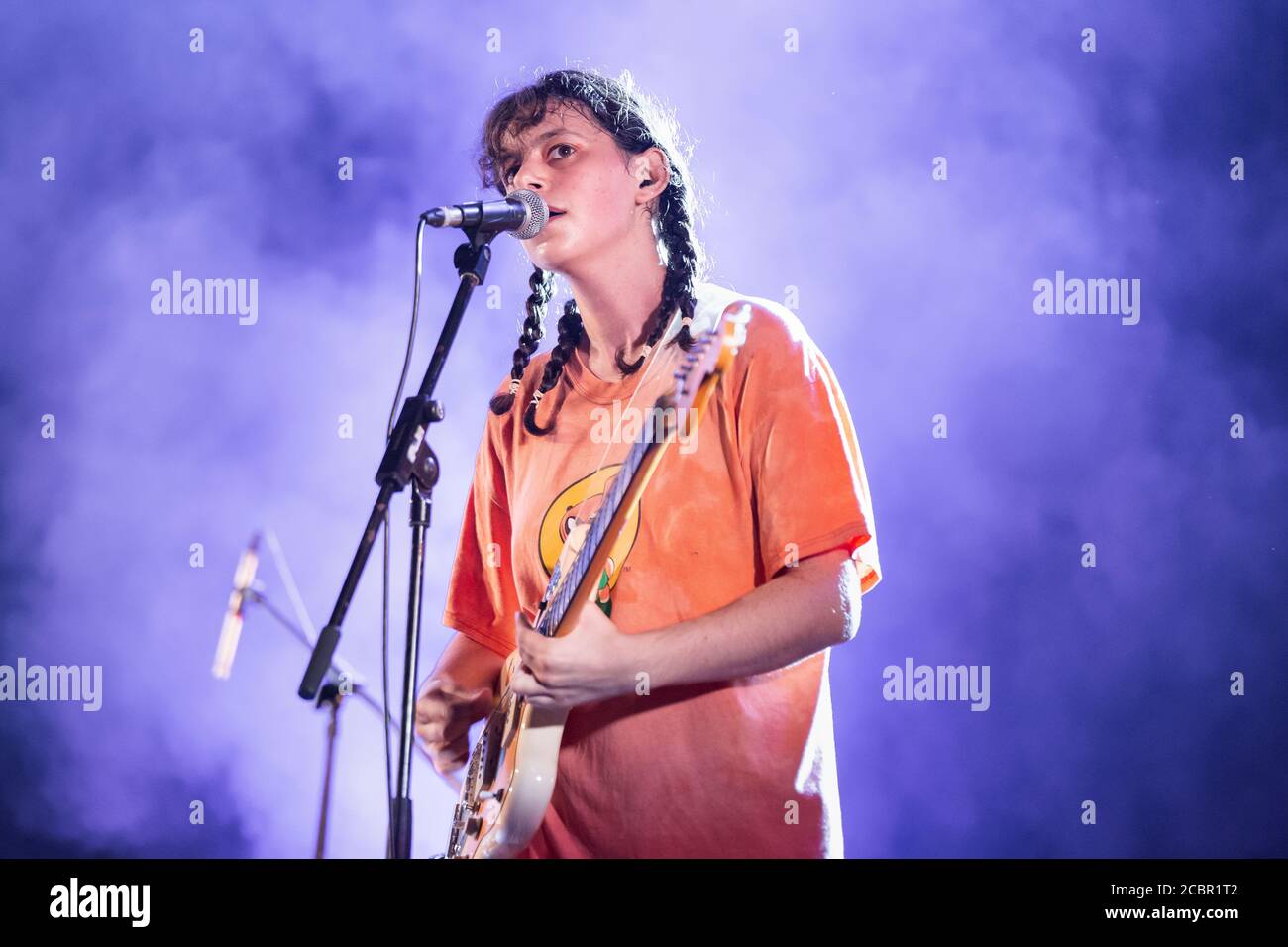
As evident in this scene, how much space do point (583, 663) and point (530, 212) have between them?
2.72ft

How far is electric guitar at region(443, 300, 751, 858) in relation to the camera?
188 centimetres

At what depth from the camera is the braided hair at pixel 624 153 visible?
7.75 ft

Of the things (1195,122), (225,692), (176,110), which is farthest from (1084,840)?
(176,110)

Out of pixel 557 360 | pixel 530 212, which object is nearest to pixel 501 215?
pixel 530 212

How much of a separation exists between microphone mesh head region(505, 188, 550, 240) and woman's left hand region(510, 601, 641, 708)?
70cm

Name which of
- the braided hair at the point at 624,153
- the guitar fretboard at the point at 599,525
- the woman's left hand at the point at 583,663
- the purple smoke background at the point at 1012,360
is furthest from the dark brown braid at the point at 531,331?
the woman's left hand at the point at 583,663

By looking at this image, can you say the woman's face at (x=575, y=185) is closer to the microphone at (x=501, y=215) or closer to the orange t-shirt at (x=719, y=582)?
the microphone at (x=501, y=215)

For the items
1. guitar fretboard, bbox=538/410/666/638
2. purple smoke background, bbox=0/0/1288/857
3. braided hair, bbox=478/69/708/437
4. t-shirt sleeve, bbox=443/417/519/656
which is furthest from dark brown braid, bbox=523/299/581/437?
purple smoke background, bbox=0/0/1288/857

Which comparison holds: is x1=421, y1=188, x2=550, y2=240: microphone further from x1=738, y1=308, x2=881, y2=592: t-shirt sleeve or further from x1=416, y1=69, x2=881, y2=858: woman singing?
x1=738, y1=308, x2=881, y2=592: t-shirt sleeve

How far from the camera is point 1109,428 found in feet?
9.47

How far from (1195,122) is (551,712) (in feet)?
7.16

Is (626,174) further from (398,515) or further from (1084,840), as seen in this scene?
(1084,840)

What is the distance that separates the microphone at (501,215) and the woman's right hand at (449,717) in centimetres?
93

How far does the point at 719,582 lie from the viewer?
6.84 feet
